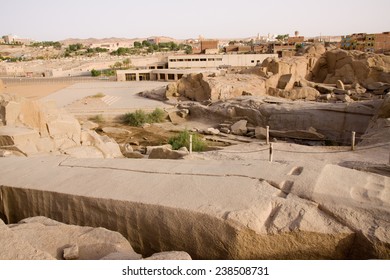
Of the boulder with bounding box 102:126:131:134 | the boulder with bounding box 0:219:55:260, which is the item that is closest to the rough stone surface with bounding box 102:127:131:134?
the boulder with bounding box 102:126:131:134

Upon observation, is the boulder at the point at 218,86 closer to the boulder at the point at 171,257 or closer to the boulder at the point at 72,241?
the boulder at the point at 72,241

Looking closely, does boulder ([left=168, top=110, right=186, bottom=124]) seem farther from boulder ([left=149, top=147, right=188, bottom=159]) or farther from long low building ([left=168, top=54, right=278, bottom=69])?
long low building ([left=168, top=54, right=278, bottom=69])

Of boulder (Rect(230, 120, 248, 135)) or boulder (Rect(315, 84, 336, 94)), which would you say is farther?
boulder (Rect(315, 84, 336, 94))

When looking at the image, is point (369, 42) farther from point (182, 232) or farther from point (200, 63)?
point (182, 232)

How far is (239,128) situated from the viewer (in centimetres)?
1416

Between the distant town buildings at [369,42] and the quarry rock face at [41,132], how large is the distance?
32874mm

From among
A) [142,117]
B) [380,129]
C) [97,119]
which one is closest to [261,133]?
[380,129]

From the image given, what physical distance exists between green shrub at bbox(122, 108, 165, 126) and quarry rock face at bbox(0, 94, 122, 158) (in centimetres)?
706

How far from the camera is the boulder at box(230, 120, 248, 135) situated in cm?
1406

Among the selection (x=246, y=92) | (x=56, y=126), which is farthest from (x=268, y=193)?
(x=246, y=92)

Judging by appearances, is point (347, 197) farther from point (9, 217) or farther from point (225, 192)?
point (9, 217)

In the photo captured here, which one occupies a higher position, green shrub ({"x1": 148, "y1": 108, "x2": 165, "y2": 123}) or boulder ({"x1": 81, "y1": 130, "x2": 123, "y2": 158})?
boulder ({"x1": 81, "y1": 130, "x2": 123, "y2": 158})

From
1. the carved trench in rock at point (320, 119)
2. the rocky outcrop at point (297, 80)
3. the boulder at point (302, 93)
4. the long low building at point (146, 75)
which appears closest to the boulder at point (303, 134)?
the carved trench in rock at point (320, 119)

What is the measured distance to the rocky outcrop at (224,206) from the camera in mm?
2941
